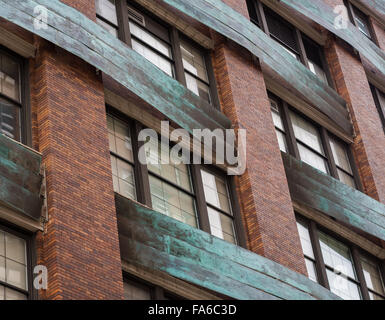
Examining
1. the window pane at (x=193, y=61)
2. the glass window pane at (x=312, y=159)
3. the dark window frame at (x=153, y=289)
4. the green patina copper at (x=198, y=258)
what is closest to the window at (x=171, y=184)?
the green patina copper at (x=198, y=258)

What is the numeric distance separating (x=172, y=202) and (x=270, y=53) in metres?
6.91

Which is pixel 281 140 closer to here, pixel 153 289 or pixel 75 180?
pixel 153 289

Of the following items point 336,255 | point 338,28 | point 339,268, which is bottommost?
point 339,268

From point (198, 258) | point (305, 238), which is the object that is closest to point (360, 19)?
point (305, 238)

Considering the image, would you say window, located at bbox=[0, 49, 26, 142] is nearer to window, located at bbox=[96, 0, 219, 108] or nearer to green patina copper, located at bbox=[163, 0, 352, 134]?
window, located at bbox=[96, 0, 219, 108]

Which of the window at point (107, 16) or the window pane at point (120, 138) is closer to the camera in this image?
the window pane at point (120, 138)

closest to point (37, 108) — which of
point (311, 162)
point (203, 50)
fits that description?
point (203, 50)

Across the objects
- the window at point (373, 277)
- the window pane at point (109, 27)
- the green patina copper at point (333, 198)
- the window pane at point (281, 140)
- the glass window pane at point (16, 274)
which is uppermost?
the window pane at point (109, 27)

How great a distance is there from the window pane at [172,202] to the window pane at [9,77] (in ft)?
11.8

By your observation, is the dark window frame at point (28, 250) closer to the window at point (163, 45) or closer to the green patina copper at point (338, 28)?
the window at point (163, 45)

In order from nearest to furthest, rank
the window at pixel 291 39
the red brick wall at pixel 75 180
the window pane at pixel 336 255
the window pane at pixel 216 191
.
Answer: the red brick wall at pixel 75 180 < the window pane at pixel 216 191 < the window pane at pixel 336 255 < the window at pixel 291 39

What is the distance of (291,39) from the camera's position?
2788 cm

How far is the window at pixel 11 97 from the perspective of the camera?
56.3ft

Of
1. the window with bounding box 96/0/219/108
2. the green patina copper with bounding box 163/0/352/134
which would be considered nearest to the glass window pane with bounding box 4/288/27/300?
the window with bounding box 96/0/219/108
